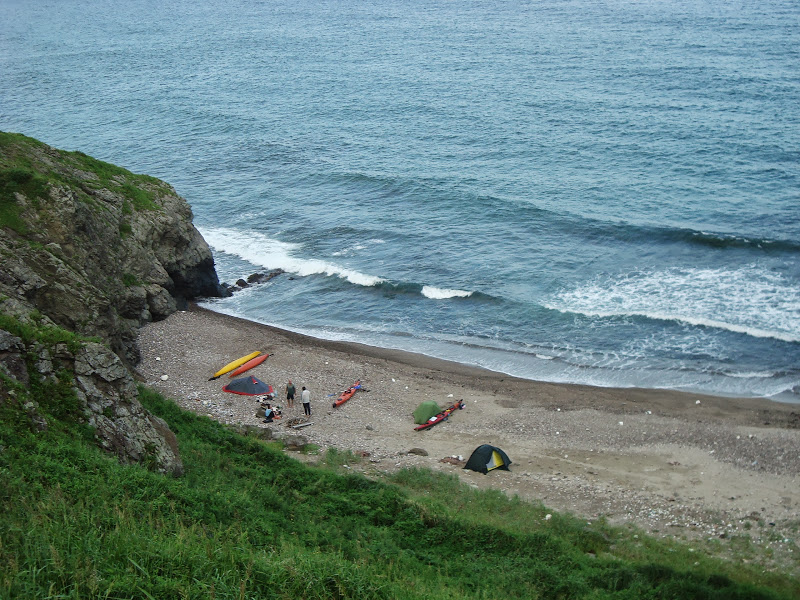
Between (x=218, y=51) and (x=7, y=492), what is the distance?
349 ft

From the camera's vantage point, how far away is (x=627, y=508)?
23625mm

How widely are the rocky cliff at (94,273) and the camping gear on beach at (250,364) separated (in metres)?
4.72

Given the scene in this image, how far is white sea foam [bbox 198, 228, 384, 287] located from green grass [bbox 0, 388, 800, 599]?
2340cm

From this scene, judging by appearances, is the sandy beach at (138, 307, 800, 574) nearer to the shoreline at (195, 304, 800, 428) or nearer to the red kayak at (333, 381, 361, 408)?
the shoreline at (195, 304, 800, 428)

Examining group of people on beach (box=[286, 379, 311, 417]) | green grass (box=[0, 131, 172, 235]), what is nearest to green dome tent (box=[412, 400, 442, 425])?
group of people on beach (box=[286, 379, 311, 417])

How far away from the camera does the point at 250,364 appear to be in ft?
117

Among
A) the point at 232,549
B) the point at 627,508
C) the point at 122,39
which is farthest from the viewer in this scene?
the point at 122,39

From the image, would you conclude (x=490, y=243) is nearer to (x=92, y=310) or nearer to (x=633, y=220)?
(x=633, y=220)

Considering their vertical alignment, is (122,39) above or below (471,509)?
above

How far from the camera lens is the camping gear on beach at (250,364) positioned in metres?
34.7

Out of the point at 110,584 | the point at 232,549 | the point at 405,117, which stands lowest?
the point at 232,549

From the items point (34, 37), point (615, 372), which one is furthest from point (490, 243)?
point (34, 37)

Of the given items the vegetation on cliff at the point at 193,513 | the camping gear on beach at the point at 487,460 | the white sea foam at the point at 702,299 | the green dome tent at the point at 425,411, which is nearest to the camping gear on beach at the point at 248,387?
the vegetation on cliff at the point at 193,513

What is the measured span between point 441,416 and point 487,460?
5028 mm
